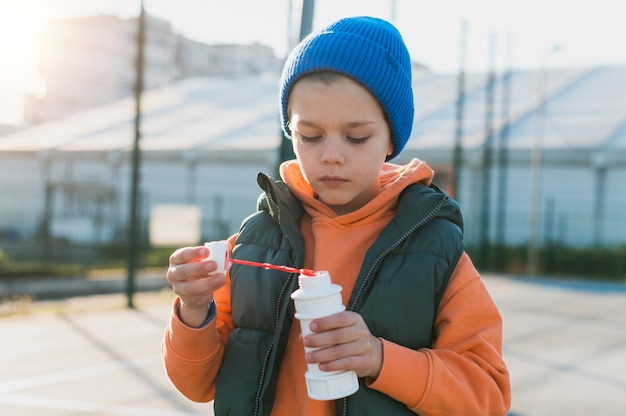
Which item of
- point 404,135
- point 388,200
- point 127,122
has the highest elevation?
point 127,122

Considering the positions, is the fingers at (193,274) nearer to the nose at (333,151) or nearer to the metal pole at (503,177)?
the nose at (333,151)

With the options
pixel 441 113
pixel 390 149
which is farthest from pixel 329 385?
pixel 441 113

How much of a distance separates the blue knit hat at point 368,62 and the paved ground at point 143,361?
3.87 meters

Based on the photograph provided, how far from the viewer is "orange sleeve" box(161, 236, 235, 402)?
146 cm

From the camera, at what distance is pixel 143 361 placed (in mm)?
6551

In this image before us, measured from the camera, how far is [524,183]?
2041cm

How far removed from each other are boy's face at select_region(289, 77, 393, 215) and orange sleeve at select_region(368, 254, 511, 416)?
268 millimetres

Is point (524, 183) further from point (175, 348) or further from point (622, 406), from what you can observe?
point (175, 348)

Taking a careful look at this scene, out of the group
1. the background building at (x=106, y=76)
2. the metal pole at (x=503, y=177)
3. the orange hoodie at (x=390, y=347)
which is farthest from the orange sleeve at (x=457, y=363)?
the metal pole at (x=503, y=177)

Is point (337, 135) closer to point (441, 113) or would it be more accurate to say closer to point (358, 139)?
point (358, 139)

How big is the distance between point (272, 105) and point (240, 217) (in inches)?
214

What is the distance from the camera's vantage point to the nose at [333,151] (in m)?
1.41

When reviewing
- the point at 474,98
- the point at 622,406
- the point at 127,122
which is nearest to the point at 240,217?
the point at 127,122

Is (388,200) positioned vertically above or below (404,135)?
below
